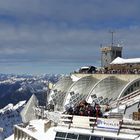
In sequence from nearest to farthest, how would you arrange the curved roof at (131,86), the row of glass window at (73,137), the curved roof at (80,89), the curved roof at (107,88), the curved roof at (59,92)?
the row of glass window at (73,137)
the curved roof at (131,86)
the curved roof at (107,88)
the curved roof at (80,89)
the curved roof at (59,92)

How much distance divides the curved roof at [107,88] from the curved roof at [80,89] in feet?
11.1

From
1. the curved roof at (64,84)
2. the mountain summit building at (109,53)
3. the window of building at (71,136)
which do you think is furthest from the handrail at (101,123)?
the mountain summit building at (109,53)

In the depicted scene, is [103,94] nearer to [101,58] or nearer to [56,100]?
[56,100]

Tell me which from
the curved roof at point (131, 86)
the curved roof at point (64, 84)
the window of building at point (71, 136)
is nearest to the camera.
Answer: the window of building at point (71, 136)

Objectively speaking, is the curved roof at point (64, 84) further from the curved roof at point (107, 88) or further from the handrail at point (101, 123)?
the handrail at point (101, 123)

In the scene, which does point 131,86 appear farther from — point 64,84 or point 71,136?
point 71,136

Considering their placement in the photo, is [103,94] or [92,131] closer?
[92,131]

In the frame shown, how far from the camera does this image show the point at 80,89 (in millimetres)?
63875

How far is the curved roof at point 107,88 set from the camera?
2205 inches

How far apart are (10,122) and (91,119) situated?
77.5 m

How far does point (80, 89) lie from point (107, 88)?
6933mm

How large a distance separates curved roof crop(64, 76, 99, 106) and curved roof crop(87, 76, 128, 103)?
3376mm

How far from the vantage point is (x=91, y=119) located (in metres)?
24.8

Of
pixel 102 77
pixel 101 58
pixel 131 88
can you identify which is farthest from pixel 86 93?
pixel 101 58
